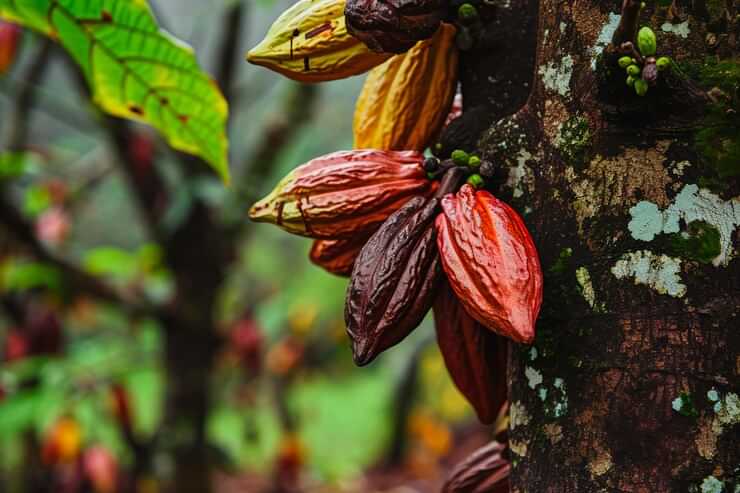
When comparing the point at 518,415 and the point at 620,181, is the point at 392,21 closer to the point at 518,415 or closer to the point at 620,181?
the point at 620,181

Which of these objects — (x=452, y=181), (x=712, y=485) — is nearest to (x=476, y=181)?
(x=452, y=181)

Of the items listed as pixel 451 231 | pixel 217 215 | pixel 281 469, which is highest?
pixel 451 231

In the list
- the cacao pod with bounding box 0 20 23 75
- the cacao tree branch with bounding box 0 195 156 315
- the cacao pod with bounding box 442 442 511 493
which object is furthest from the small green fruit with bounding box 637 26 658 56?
the cacao pod with bounding box 0 20 23 75

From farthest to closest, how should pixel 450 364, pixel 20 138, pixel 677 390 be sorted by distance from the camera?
1. pixel 20 138
2. pixel 450 364
3. pixel 677 390

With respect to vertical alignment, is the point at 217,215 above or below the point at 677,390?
below

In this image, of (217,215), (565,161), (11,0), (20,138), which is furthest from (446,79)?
(20,138)

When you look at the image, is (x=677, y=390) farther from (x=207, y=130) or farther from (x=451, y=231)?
(x=207, y=130)

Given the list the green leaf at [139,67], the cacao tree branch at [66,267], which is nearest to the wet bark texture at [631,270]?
the green leaf at [139,67]
